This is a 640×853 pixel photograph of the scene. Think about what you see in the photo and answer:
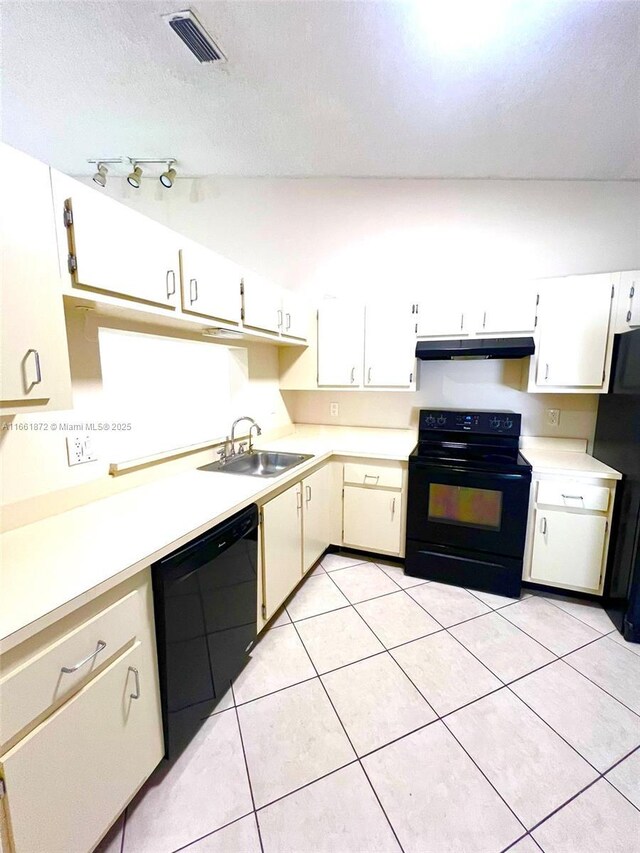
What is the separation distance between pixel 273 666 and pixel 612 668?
167 centimetres

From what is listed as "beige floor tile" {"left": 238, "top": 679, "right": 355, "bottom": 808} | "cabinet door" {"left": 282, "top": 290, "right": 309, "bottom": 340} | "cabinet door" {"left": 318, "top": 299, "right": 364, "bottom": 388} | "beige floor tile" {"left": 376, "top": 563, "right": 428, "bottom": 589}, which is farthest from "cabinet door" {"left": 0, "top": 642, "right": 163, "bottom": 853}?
"cabinet door" {"left": 318, "top": 299, "right": 364, "bottom": 388}

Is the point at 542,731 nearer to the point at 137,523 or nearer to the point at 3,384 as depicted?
the point at 137,523

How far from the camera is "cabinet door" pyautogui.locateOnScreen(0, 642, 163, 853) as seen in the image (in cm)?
78

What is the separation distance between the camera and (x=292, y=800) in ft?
3.88

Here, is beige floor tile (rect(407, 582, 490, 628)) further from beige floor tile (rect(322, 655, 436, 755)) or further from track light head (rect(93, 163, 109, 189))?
track light head (rect(93, 163, 109, 189))

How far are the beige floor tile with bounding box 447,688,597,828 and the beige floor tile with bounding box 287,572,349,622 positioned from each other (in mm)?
877

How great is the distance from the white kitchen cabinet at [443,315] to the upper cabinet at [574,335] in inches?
17.6

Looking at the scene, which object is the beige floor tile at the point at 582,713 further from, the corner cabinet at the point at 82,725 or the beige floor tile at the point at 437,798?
the corner cabinet at the point at 82,725

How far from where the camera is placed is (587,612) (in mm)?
2127

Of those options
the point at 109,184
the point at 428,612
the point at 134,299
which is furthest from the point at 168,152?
the point at 428,612

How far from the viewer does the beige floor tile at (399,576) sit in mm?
2422

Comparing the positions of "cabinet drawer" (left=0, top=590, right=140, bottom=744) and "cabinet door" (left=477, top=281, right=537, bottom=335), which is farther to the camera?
"cabinet door" (left=477, top=281, right=537, bottom=335)

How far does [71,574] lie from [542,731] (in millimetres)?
1836

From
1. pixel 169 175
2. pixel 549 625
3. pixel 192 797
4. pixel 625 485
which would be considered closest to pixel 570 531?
pixel 625 485
